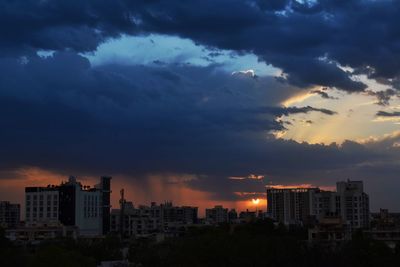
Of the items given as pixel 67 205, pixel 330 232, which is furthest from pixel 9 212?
pixel 330 232

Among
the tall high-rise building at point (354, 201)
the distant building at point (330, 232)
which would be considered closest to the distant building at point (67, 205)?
the tall high-rise building at point (354, 201)

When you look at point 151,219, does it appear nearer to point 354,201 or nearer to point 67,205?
point 67,205

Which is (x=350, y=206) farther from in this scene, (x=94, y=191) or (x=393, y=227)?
(x=94, y=191)

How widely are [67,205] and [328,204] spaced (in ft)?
159

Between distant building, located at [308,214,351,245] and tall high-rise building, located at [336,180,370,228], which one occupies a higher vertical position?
tall high-rise building, located at [336,180,370,228]

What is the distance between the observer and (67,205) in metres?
128

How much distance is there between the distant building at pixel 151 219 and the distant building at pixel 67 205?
612 centimetres

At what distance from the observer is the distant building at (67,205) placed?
422ft

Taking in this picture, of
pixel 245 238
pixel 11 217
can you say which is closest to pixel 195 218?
pixel 11 217

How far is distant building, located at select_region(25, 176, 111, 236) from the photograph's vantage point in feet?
422

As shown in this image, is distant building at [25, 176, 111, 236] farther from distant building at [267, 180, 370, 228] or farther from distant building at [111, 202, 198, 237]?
distant building at [267, 180, 370, 228]

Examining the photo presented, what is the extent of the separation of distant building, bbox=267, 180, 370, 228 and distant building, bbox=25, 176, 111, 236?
1550 inches

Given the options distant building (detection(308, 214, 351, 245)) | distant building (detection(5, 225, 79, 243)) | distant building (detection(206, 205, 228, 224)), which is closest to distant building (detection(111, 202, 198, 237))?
distant building (detection(206, 205, 228, 224))

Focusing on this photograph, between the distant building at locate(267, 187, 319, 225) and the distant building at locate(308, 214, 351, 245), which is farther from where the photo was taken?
the distant building at locate(267, 187, 319, 225)
